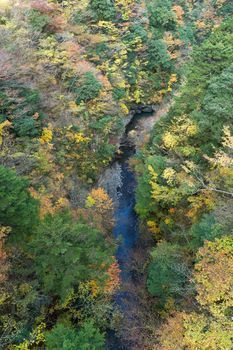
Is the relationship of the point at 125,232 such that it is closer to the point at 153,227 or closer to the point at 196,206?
the point at 153,227

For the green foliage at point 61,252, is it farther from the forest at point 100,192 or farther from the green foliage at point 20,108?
the green foliage at point 20,108

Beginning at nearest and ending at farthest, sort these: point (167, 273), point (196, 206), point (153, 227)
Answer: point (167, 273)
point (196, 206)
point (153, 227)

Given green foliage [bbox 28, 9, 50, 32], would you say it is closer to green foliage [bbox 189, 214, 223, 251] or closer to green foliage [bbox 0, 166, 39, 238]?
green foliage [bbox 0, 166, 39, 238]

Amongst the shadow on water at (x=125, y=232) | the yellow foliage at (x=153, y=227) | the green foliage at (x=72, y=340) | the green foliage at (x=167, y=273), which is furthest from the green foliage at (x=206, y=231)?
the yellow foliage at (x=153, y=227)

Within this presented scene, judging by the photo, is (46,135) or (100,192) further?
(46,135)

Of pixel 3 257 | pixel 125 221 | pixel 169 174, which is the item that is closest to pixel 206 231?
pixel 169 174

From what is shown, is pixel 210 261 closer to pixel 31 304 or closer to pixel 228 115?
pixel 31 304
